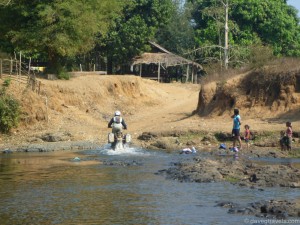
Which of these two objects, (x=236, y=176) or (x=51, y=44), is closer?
(x=236, y=176)

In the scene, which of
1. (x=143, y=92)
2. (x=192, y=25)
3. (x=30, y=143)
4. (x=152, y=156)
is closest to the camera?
(x=152, y=156)

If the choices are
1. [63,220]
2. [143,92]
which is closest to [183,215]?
[63,220]

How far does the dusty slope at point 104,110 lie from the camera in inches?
1395

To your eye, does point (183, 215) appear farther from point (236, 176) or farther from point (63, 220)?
point (236, 176)

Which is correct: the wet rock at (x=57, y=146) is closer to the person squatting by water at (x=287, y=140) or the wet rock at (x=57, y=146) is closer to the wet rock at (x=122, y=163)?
the wet rock at (x=122, y=163)

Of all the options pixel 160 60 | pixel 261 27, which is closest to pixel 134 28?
pixel 160 60

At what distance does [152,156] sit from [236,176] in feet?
23.6

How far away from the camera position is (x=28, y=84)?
39.6 meters

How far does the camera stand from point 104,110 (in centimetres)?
4653

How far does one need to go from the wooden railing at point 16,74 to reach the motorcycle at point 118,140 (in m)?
11.9

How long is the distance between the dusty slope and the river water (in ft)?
30.0

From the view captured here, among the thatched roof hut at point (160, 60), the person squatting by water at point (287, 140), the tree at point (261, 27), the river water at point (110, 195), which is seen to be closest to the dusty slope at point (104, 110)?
the person squatting by water at point (287, 140)

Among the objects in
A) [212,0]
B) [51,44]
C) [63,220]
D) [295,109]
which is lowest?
[63,220]

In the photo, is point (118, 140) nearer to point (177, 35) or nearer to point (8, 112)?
point (8, 112)
